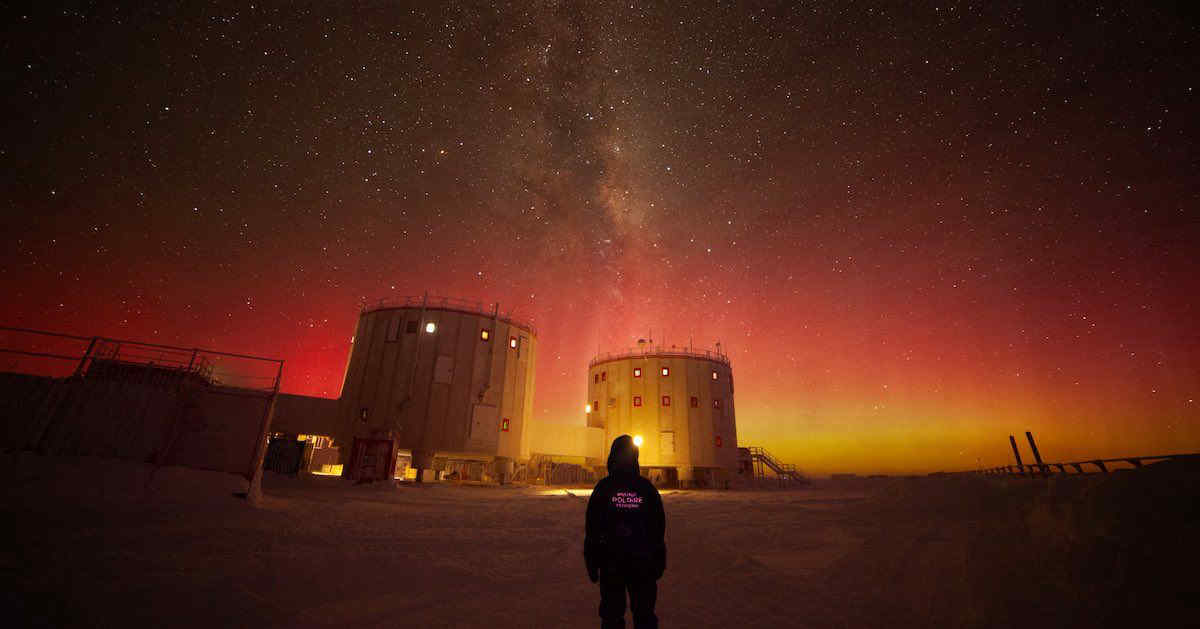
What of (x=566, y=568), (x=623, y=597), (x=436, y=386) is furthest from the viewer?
(x=436, y=386)

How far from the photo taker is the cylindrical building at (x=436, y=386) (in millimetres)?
28156

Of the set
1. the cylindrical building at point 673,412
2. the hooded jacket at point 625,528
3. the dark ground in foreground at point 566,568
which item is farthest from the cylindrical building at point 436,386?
the hooded jacket at point 625,528

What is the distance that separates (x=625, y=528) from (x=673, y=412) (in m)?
34.9

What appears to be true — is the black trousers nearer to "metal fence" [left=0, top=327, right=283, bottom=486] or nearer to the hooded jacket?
the hooded jacket

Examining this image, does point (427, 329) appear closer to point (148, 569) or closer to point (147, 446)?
point (147, 446)

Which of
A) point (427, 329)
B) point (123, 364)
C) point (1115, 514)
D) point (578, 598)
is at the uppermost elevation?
point (427, 329)

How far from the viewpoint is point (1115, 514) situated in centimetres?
531

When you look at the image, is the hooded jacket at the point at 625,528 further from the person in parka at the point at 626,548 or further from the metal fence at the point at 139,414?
the metal fence at the point at 139,414

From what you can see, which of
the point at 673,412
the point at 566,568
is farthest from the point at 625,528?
the point at 673,412

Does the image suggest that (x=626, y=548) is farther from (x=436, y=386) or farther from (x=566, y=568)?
(x=436, y=386)

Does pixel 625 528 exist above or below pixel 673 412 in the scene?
below

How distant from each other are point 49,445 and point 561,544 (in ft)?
41.4

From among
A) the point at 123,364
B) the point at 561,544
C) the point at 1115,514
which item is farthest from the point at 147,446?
the point at 1115,514

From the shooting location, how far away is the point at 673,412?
37.5m
